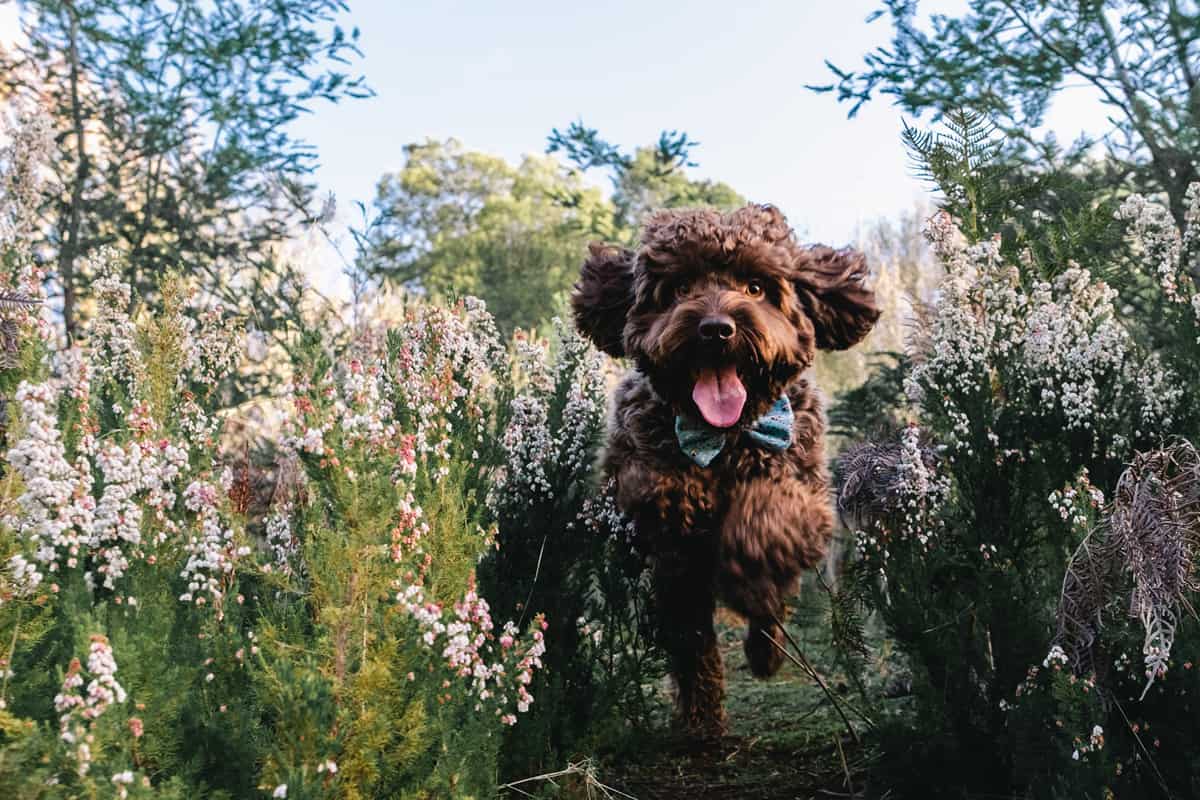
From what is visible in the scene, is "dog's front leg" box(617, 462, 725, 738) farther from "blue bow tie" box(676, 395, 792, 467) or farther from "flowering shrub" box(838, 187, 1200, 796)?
"flowering shrub" box(838, 187, 1200, 796)

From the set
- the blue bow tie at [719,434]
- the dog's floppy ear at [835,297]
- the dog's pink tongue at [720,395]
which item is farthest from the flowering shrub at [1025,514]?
the dog's floppy ear at [835,297]

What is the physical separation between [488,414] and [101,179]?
25.6 feet

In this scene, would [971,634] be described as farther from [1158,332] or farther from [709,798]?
[1158,332]

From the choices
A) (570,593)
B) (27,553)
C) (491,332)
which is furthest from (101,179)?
(27,553)

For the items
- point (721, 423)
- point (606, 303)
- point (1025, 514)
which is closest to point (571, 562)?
point (721, 423)

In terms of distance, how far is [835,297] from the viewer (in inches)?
188

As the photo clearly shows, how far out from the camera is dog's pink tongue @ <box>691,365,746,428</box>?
13.4 ft

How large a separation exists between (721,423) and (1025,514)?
44.8 inches

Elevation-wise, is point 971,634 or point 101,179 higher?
point 101,179

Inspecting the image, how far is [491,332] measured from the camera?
4648 millimetres

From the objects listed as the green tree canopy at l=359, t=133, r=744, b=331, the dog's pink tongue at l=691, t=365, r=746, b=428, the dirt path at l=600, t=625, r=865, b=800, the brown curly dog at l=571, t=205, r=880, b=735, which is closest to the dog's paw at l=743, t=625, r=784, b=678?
the brown curly dog at l=571, t=205, r=880, b=735

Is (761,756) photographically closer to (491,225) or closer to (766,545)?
(766,545)

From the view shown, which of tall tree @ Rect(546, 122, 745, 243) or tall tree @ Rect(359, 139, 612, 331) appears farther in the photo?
tall tree @ Rect(359, 139, 612, 331)

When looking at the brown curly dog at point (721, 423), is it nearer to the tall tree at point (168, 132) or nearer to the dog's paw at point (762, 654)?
the dog's paw at point (762, 654)
